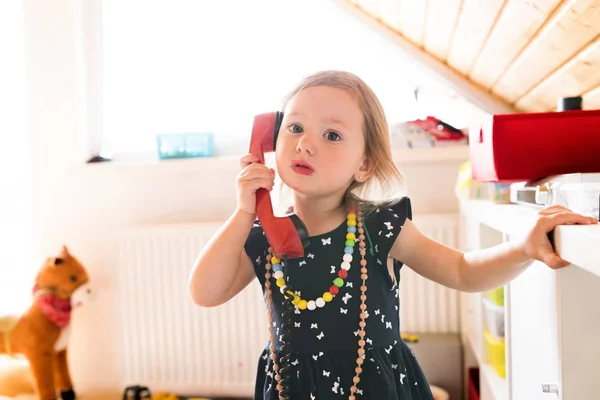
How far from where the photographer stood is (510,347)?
1.04 metres

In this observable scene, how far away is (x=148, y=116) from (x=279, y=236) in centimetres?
157

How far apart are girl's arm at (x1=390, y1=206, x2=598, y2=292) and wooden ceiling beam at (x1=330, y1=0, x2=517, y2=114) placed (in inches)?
37.0

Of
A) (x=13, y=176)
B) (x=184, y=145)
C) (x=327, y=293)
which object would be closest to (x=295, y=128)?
(x=327, y=293)

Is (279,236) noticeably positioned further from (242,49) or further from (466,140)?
(242,49)

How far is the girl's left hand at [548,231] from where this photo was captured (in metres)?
0.67

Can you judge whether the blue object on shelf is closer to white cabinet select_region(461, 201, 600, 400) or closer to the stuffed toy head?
the stuffed toy head

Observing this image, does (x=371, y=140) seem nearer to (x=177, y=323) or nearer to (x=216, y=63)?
(x=177, y=323)

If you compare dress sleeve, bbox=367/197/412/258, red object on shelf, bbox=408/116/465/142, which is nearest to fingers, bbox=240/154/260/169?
dress sleeve, bbox=367/197/412/258

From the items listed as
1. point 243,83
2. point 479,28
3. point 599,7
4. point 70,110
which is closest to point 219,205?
point 243,83

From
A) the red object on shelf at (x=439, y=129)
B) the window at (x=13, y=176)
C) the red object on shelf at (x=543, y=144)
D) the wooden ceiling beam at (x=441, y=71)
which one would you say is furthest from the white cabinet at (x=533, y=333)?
the window at (x=13, y=176)

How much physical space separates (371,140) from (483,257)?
0.27 m

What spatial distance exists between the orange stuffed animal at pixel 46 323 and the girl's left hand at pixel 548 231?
1618 millimetres

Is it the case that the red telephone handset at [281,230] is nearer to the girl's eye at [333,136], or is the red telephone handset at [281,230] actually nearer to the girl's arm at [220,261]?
the girl's arm at [220,261]

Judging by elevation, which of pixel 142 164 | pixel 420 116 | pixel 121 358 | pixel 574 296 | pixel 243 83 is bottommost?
pixel 121 358
